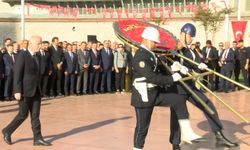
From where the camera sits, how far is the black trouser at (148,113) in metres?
7.05

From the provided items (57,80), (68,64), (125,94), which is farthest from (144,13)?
(57,80)

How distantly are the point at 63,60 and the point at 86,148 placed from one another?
28.3 feet

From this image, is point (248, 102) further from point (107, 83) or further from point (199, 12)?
point (199, 12)

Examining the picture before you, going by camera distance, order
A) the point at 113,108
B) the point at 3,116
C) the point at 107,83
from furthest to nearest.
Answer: the point at 107,83 → the point at 113,108 → the point at 3,116

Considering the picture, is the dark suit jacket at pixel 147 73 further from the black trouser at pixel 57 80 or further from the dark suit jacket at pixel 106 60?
the dark suit jacket at pixel 106 60

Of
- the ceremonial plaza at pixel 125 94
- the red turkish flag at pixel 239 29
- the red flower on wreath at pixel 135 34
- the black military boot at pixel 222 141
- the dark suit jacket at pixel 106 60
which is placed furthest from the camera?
the red turkish flag at pixel 239 29

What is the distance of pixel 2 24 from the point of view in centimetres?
5056

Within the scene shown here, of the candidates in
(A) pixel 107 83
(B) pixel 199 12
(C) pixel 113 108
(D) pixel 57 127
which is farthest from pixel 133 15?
(D) pixel 57 127

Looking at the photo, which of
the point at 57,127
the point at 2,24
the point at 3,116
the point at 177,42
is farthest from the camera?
the point at 2,24

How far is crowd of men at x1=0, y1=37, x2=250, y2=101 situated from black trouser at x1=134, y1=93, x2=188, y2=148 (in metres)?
8.10

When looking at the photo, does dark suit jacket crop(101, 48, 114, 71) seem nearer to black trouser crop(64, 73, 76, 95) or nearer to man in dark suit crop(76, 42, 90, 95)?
man in dark suit crop(76, 42, 90, 95)

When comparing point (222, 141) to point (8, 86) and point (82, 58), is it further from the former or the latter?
point (82, 58)

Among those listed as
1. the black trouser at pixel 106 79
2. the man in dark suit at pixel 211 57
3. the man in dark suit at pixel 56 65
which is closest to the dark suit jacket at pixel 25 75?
the man in dark suit at pixel 56 65

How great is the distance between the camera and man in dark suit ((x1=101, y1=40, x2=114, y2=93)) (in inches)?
704
